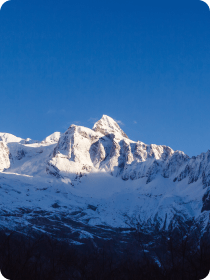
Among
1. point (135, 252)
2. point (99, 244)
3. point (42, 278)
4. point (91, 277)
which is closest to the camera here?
point (42, 278)

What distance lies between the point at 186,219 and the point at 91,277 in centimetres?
Result: 13338

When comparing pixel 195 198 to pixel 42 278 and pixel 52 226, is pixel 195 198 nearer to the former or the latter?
pixel 52 226

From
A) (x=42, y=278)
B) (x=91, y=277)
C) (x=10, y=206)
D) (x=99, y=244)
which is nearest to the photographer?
(x=42, y=278)

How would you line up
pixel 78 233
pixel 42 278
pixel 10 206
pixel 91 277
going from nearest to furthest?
pixel 42 278 < pixel 91 277 < pixel 78 233 < pixel 10 206

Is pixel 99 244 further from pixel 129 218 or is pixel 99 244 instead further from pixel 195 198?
pixel 195 198

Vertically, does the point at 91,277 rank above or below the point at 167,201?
below

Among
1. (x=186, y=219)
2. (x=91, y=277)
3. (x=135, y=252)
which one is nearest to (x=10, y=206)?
(x=186, y=219)

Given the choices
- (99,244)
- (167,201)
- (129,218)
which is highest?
(167,201)

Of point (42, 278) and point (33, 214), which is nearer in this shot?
point (42, 278)

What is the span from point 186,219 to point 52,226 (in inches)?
2866

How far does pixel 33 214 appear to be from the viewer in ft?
599

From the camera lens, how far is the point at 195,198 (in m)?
196

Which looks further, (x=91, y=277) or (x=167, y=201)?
(x=167, y=201)

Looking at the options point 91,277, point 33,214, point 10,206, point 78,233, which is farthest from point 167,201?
point 91,277
